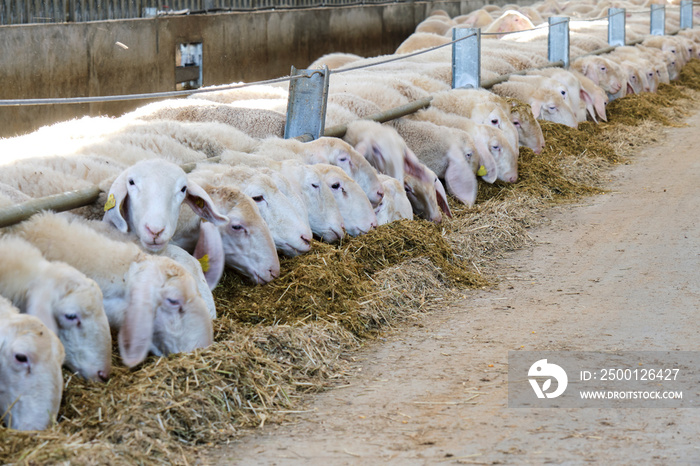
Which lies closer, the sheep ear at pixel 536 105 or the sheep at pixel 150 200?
the sheep at pixel 150 200

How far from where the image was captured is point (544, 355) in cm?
436

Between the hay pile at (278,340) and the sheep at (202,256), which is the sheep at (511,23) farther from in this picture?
the sheep at (202,256)

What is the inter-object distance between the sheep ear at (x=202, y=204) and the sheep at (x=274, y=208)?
48cm

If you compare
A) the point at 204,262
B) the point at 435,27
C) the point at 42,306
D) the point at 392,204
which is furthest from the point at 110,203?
the point at 435,27

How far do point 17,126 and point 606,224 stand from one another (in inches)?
233

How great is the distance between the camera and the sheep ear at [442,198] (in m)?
7.27

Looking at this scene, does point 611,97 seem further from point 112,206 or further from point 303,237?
point 112,206

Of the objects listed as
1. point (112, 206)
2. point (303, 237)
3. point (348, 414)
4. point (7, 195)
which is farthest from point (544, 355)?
point (7, 195)

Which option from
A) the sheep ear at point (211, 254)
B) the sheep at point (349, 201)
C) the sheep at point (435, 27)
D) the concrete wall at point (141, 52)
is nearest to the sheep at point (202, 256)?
the sheep ear at point (211, 254)

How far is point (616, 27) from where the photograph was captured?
54.0 ft

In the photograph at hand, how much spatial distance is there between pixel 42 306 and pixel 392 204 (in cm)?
334

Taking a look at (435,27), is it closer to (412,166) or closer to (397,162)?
(412,166)

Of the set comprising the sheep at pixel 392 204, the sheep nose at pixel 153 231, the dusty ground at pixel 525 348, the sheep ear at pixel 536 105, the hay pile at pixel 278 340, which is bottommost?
the dusty ground at pixel 525 348

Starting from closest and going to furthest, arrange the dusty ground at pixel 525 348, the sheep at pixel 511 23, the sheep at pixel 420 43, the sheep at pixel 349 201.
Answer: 1. the dusty ground at pixel 525 348
2. the sheep at pixel 349 201
3. the sheep at pixel 420 43
4. the sheep at pixel 511 23
